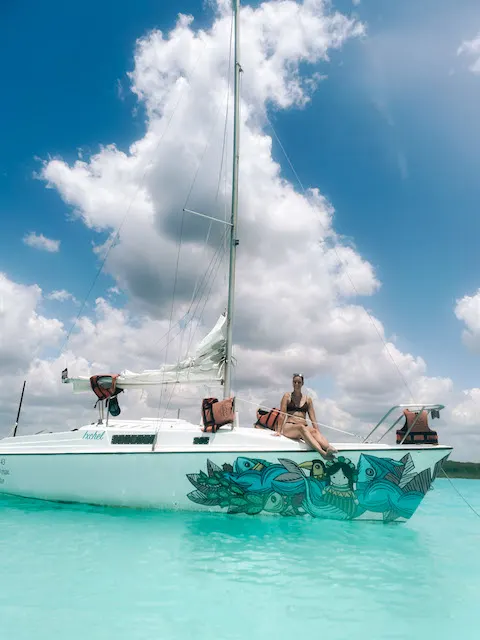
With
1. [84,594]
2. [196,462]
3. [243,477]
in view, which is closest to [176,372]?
[196,462]

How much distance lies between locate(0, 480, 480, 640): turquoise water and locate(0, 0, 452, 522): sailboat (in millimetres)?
458

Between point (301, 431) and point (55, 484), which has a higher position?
point (301, 431)

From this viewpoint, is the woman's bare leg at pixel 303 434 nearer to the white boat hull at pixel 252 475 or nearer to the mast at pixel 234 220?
the white boat hull at pixel 252 475

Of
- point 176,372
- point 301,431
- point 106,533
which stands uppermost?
point 176,372

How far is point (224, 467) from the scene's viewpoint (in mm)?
9523

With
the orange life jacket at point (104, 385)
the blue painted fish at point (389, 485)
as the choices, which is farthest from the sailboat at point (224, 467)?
the orange life jacket at point (104, 385)

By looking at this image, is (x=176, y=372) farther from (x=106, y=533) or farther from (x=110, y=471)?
(x=106, y=533)

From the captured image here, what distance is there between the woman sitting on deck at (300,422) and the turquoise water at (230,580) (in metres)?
1.64

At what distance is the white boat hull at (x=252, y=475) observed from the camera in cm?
929

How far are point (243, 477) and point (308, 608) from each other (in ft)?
15.8

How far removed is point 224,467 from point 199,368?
2.84 meters

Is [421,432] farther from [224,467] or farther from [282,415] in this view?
[224,467]

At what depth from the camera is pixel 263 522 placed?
9.24 metres

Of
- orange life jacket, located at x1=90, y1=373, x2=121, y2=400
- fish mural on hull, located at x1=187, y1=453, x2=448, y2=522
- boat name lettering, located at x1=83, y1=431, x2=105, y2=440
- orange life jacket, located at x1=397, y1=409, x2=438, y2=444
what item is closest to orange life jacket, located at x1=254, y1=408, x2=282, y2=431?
fish mural on hull, located at x1=187, y1=453, x2=448, y2=522
